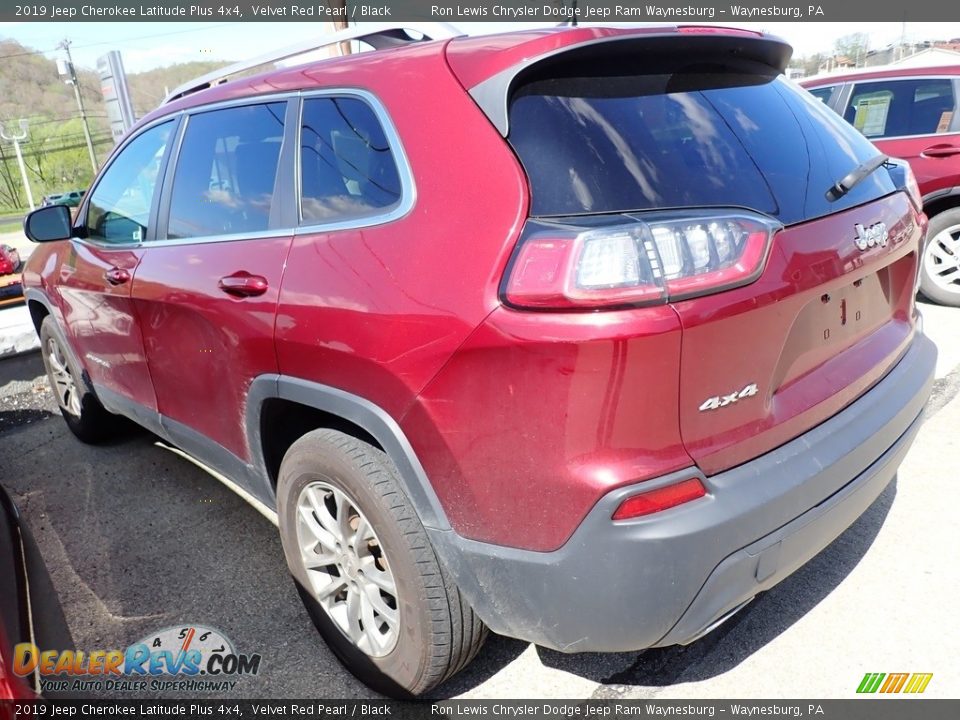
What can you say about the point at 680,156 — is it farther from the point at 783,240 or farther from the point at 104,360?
the point at 104,360

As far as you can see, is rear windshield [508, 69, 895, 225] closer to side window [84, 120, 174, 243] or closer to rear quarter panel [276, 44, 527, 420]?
rear quarter panel [276, 44, 527, 420]

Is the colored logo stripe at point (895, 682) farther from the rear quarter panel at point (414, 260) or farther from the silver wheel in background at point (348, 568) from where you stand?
the rear quarter panel at point (414, 260)

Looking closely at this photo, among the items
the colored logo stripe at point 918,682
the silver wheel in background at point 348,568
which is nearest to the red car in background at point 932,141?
the colored logo stripe at point 918,682

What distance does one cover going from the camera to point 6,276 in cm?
720

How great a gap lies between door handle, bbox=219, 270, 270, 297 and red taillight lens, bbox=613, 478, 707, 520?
130cm

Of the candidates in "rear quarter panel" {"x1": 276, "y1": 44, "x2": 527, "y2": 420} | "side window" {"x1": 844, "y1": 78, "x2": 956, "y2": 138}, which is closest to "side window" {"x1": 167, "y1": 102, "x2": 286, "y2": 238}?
"rear quarter panel" {"x1": 276, "y1": 44, "x2": 527, "y2": 420}

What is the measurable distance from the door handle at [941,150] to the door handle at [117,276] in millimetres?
6123

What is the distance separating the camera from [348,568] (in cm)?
222

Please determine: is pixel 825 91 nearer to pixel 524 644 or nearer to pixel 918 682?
pixel 918 682

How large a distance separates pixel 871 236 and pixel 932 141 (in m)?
4.92

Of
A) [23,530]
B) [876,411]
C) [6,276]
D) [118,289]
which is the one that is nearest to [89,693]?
[23,530]

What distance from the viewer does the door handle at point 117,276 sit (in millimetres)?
3016

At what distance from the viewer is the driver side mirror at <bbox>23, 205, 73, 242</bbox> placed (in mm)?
3402

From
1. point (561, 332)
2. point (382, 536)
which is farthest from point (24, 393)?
point (561, 332)
